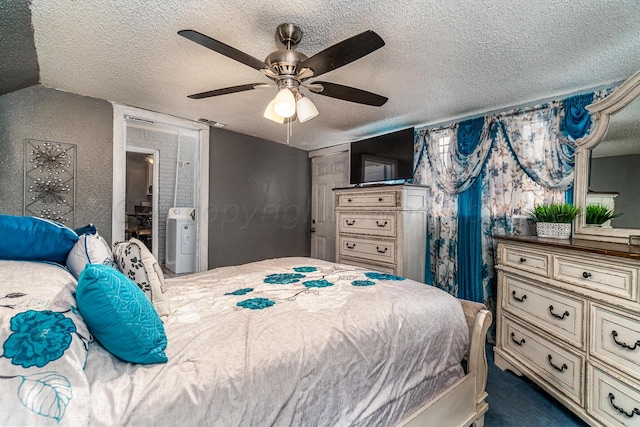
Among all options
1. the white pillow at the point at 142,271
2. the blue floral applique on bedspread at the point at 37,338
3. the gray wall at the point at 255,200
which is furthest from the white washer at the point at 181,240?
the blue floral applique on bedspread at the point at 37,338

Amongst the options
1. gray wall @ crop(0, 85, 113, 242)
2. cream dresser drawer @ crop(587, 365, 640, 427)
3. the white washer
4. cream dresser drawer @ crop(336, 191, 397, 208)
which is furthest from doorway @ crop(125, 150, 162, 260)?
cream dresser drawer @ crop(587, 365, 640, 427)

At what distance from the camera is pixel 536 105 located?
2.42 metres

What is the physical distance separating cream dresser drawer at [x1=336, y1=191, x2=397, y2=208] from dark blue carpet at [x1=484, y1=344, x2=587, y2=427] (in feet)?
5.54

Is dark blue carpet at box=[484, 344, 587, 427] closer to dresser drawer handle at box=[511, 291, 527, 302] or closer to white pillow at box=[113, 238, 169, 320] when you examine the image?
dresser drawer handle at box=[511, 291, 527, 302]

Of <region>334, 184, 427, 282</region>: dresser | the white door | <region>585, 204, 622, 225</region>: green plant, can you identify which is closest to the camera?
<region>585, 204, 622, 225</region>: green plant

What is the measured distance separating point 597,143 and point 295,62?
2229 millimetres

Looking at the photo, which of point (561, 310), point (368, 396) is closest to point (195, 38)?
point (368, 396)

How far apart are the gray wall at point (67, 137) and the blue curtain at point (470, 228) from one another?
11.4 ft

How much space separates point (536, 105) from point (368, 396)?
8.92 feet

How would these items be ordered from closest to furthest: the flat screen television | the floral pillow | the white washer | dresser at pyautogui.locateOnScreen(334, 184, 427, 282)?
the floral pillow, dresser at pyautogui.locateOnScreen(334, 184, 427, 282), the flat screen television, the white washer

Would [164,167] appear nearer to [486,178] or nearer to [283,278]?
[283,278]

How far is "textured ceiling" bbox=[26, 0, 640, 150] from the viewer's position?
54.4 inches

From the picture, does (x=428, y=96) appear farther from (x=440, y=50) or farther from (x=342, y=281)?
(x=342, y=281)

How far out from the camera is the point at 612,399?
1.41 m
